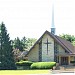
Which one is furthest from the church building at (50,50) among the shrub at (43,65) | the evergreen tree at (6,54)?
the evergreen tree at (6,54)

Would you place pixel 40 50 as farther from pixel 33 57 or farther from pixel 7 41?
pixel 7 41

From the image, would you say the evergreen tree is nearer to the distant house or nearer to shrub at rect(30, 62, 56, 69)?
shrub at rect(30, 62, 56, 69)

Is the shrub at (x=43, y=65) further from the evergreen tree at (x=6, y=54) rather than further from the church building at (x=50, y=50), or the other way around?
the church building at (x=50, y=50)

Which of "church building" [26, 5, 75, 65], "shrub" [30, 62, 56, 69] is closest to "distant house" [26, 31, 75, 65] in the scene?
"church building" [26, 5, 75, 65]

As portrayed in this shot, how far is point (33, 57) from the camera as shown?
219ft

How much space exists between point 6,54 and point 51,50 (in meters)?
9.93

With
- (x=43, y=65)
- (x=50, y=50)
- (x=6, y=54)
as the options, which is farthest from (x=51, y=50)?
(x=6, y=54)

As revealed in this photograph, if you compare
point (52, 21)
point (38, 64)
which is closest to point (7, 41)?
point (38, 64)

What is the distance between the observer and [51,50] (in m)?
66.3

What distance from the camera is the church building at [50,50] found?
6481 centimetres

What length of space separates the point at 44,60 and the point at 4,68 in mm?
9468

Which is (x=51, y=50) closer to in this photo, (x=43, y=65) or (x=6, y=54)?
(x=43, y=65)

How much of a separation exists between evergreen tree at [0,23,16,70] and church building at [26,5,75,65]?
20.6 feet

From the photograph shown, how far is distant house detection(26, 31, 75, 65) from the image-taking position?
212 feet
